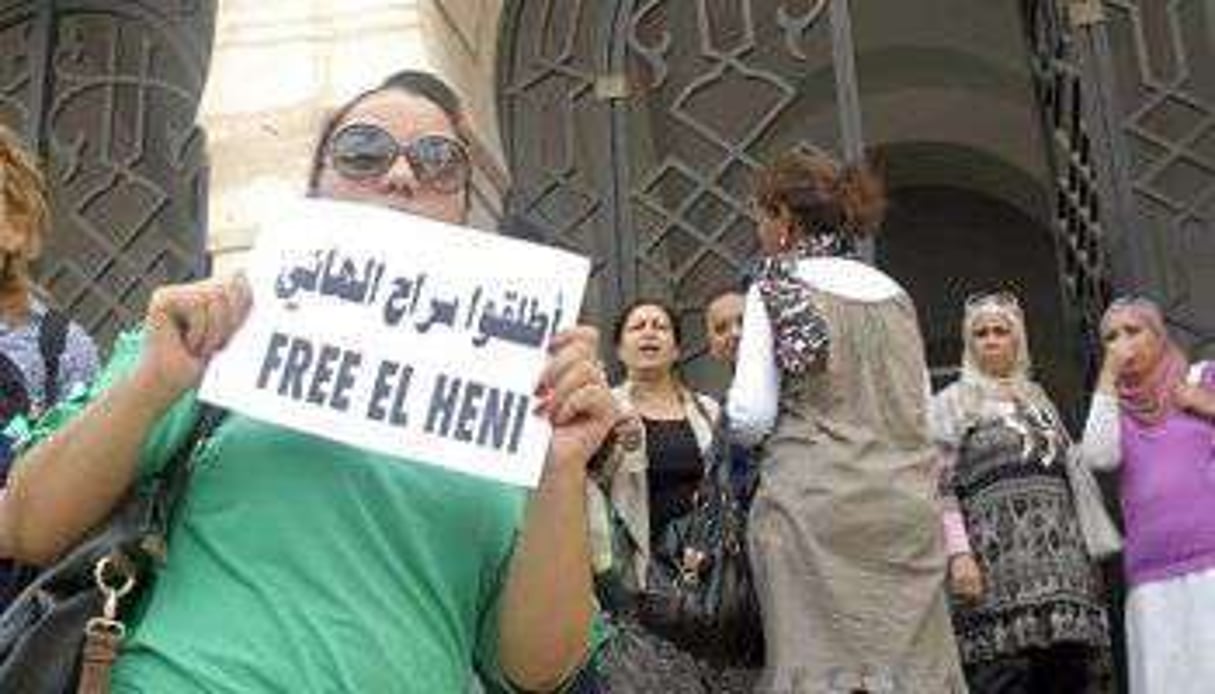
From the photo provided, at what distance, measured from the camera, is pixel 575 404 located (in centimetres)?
192

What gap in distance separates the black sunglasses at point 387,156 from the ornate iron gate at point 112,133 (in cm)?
489

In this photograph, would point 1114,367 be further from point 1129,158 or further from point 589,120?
point 589,120

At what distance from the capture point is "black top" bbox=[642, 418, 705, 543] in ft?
13.9

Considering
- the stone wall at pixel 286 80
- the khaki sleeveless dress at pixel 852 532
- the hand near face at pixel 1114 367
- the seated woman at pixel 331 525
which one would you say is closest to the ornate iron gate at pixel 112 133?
the stone wall at pixel 286 80

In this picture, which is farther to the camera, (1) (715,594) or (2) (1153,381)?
(2) (1153,381)

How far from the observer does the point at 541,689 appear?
6.52ft

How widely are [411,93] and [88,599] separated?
0.75m

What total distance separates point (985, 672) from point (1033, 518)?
410mm

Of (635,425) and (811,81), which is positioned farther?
(811,81)

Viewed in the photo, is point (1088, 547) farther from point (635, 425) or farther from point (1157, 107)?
point (1157, 107)

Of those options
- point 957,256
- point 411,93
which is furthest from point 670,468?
point 957,256

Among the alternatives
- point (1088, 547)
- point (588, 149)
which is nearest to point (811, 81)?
point (588, 149)

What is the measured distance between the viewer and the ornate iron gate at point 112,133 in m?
6.94

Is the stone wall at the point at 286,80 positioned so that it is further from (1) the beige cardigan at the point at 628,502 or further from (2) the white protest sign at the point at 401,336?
(2) the white protest sign at the point at 401,336
